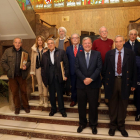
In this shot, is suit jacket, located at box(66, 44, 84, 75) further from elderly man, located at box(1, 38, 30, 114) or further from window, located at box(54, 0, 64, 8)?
window, located at box(54, 0, 64, 8)

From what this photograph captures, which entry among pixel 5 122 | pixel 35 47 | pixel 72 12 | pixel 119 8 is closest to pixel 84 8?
pixel 72 12

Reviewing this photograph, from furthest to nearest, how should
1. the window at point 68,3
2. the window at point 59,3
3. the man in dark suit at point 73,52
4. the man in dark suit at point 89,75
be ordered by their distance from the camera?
the window at point 59,3, the window at point 68,3, the man in dark suit at point 73,52, the man in dark suit at point 89,75

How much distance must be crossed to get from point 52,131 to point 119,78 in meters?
1.67

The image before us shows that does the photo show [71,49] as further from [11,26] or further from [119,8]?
[119,8]

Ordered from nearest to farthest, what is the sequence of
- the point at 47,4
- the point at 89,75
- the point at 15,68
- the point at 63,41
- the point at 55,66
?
the point at 89,75, the point at 55,66, the point at 15,68, the point at 63,41, the point at 47,4

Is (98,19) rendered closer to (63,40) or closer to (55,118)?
(63,40)

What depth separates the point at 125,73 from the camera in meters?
2.29

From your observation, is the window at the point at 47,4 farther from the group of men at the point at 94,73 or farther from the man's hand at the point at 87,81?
the man's hand at the point at 87,81

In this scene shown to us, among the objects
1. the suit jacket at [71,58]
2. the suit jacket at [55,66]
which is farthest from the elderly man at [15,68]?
the suit jacket at [71,58]

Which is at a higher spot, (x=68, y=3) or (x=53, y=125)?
(x=68, y=3)

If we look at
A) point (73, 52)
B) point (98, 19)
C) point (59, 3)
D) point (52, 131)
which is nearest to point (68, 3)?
point (59, 3)

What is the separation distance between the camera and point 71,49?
2.93 metres

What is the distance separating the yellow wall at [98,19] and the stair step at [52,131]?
6.39 m

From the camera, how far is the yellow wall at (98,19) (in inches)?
304
